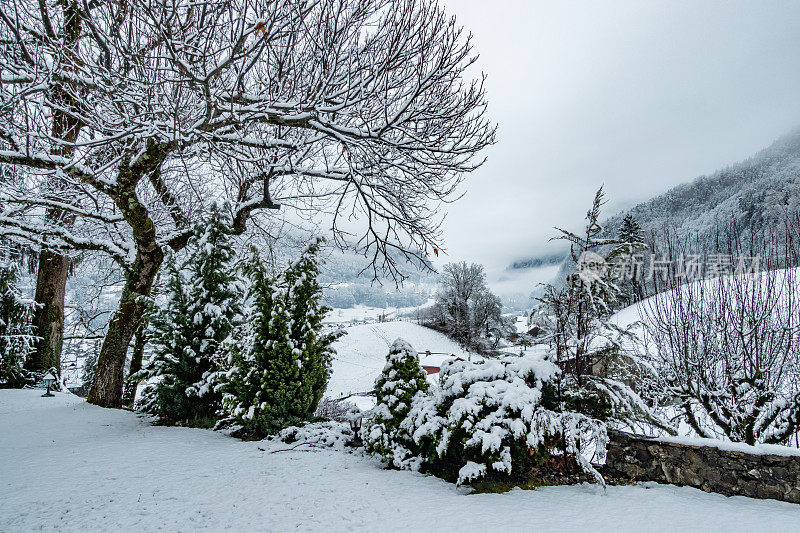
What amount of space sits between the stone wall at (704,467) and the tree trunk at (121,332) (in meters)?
8.20

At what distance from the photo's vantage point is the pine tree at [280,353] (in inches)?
216

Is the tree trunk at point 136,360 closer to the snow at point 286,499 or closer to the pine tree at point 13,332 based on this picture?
the pine tree at point 13,332

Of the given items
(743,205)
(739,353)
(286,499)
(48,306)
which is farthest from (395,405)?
(48,306)

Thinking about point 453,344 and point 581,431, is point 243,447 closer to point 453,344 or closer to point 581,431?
point 581,431

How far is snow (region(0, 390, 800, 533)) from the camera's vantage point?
2.78 metres

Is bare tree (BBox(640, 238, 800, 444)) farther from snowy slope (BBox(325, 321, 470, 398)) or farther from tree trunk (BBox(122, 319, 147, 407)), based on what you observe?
snowy slope (BBox(325, 321, 470, 398))

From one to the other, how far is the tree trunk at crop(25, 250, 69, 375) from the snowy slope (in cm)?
1250

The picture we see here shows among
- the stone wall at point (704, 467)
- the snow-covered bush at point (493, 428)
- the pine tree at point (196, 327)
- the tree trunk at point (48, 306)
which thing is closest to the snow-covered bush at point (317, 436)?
the snow-covered bush at point (493, 428)

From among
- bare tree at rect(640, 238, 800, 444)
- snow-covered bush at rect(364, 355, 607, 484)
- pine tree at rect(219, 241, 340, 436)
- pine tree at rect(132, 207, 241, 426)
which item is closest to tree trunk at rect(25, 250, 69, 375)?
pine tree at rect(132, 207, 241, 426)

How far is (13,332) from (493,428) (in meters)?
12.9

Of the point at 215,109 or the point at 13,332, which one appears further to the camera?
the point at 13,332

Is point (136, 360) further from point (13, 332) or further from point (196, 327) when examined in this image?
point (196, 327)

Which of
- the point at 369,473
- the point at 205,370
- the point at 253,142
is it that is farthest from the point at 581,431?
the point at 205,370

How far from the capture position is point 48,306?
9.95 m
